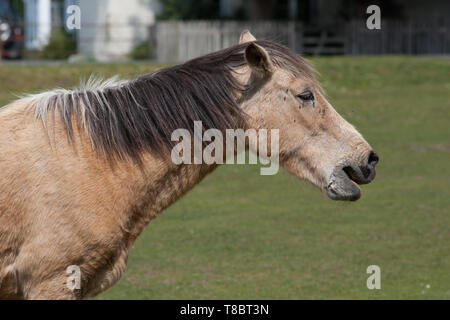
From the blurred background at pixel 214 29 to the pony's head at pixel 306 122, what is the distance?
23909 millimetres

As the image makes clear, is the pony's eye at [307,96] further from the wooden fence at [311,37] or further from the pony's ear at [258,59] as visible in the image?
the wooden fence at [311,37]

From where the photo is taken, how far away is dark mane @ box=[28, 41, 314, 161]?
15.8 ft

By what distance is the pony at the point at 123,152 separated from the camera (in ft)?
14.9

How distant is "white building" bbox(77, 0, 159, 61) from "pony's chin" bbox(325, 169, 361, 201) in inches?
1153

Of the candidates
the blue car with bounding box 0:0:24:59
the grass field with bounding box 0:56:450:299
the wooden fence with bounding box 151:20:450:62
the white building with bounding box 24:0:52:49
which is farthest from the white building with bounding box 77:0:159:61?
the grass field with bounding box 0:56:450:299

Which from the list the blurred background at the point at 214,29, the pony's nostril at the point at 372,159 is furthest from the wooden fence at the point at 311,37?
the pony's nostril at the point at 372,159

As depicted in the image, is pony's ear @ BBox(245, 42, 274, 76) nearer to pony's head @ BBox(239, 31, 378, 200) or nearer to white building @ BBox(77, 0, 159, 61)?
pony's head @ BBox(239, 31, 378, 200)

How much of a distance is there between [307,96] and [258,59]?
419 millimetres

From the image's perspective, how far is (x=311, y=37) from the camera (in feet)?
112

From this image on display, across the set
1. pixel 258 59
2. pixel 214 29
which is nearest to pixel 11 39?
pixel 214 29

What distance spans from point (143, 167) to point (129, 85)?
23.3 inches

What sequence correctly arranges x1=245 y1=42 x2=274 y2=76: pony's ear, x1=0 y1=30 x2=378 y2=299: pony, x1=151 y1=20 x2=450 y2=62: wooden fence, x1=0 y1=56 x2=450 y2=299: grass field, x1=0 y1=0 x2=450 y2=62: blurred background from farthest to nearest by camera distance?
1. x1=0 y1=0 x2=450 y2=62: blurred background
2. x1=151 y1=20 x2=450 y2=62: wooden fence
3. x1=0 y1=56 x2=450 y2=299: grass field
4. x1=245 y1=42 x2=274 y2=76: pony's ear
5. x1=0 y1=30 x2=378 y2=299: pony

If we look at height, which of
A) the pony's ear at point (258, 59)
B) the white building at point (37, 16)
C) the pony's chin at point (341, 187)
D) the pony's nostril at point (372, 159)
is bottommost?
the pony's chin at point (341, 187)

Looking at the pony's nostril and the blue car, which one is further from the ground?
the blue car
